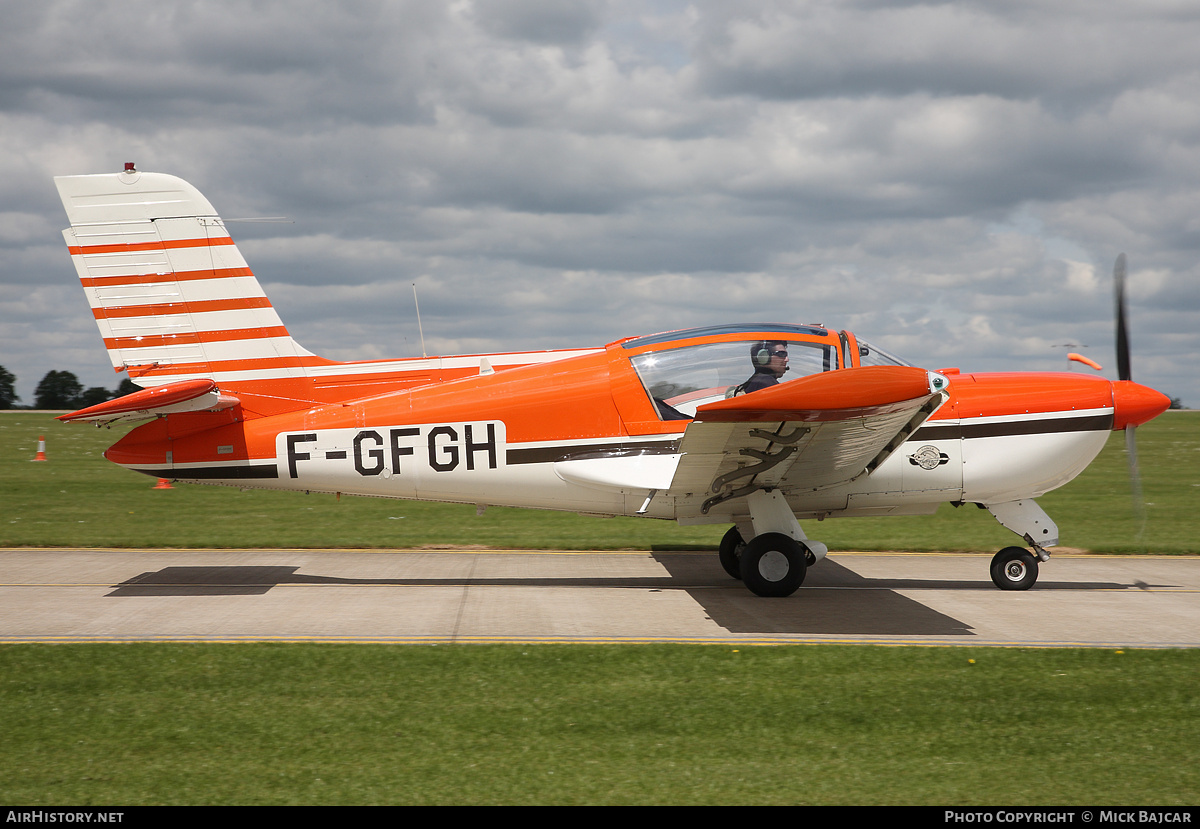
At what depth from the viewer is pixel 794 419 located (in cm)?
716

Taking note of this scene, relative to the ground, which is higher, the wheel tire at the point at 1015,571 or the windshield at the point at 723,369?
the windshield at the point at 723,369

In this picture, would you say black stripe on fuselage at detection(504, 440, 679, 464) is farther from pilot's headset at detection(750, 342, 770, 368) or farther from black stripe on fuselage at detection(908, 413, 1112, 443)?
black stripe on fuselage at detection(908, 413, 1112, 443)

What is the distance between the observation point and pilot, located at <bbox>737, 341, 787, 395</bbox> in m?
8.63

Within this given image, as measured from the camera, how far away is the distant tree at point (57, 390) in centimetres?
6203

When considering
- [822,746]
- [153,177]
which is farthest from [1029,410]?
[153,177]

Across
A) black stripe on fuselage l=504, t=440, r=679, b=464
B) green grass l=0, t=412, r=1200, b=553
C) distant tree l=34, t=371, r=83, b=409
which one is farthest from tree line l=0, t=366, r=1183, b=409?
black stripe on fuselage l=504, t=440, r=679, b=464

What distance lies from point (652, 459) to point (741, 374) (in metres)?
1.18

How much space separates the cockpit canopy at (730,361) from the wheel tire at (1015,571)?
2.54 metres

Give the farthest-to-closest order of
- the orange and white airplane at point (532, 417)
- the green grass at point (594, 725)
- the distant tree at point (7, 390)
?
1. the distant tree at point (7, 390)
2. the orange and white airplane at point (532, 417)
3. the green grass at point (594, 725)

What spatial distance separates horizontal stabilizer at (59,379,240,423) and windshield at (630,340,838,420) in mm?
4190

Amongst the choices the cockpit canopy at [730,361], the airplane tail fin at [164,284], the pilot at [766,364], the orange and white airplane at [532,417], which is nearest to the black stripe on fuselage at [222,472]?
the orange and white airplane at [532,417]

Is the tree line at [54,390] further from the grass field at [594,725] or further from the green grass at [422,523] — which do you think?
the grass field at [594,725]

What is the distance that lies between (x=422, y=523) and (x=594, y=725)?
9778 mm

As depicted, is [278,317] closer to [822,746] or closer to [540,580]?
[540,580]
